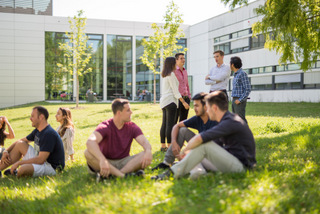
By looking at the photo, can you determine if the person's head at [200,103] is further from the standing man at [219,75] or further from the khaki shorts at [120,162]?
the standing man at [219,75]

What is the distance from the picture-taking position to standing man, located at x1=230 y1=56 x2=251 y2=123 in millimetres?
7492

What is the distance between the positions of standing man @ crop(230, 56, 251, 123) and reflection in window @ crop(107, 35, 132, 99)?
3460 centimetres

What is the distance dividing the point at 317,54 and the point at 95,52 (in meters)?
32.8

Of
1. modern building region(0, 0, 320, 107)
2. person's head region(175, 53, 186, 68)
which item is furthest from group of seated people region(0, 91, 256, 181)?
modern building region(0, 0, 320, 107)

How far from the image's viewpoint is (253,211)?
2.97m

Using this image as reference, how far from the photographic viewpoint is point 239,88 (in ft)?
25.0

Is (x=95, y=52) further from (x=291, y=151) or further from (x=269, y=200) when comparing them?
(x=269, y=200)

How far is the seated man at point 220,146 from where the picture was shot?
4129 millimetres

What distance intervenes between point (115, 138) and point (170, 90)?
8.77 ft

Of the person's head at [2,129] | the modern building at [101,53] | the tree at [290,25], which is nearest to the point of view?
the person's head at [2,129]

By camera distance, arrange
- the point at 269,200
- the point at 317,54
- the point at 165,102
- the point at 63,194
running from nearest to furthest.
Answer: the point at 269,200
the point at 63,194
the point at 165,102
the point at 317,54

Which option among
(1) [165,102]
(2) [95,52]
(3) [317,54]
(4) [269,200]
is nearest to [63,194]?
(4) [269,200]

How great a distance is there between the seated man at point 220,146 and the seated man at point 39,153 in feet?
7.32

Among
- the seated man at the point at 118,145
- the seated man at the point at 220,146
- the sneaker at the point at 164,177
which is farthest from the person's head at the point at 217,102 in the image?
the seated man at the point at 118,145
